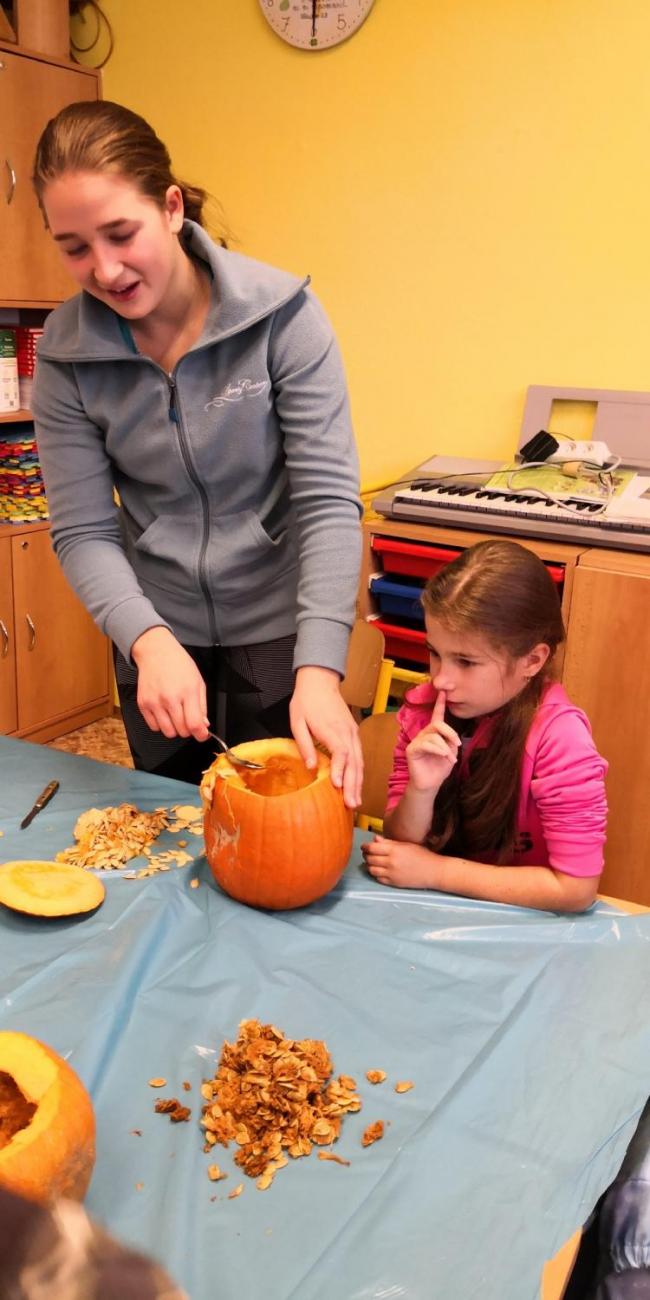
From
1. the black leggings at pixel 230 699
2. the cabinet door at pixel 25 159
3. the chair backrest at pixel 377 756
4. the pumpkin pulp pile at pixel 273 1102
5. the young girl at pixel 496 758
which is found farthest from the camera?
the cabinet door at pixel 25 159

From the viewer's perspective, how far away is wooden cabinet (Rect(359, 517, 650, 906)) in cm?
186

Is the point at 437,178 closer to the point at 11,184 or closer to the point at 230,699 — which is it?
the point at 11,184

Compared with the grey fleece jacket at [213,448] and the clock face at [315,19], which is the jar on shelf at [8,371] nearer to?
the clock face at [315,19]

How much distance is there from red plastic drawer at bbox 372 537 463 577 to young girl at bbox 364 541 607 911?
0.72 meters

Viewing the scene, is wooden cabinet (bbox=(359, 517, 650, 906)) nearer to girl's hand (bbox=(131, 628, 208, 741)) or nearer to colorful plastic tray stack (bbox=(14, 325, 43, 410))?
girl's hand (bbox=(131, 628, 208, 741))

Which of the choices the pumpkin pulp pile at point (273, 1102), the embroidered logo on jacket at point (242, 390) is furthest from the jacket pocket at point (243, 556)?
the pumpkin pulp pile at point (273, 1102)

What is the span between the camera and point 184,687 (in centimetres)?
112

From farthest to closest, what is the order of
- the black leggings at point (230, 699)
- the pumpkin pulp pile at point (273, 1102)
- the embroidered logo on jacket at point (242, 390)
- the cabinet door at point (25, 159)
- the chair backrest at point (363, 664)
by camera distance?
the cabinet door at point (25, 159), the chair backrest at point (363, 664), the black leggings at point (230, 699), the embroidered logo on jacket at point (242, 390), the pumpkin pulp pile at point (273, 1102)

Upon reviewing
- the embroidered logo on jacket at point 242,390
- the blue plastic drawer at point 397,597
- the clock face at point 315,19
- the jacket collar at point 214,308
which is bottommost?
the blue plastic drawer at point 397,597

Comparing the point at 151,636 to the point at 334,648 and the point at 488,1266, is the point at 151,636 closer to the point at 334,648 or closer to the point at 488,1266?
the point at 334,648

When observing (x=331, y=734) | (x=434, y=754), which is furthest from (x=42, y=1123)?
(x=434, y=754)

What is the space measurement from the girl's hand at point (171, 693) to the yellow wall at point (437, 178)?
1.45 meters

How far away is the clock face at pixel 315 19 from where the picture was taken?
7.63 feet

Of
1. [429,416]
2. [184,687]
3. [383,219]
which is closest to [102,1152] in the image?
[184,687]
